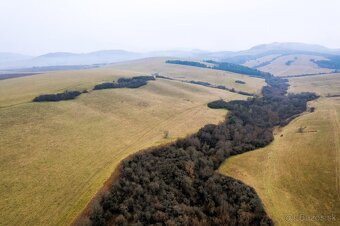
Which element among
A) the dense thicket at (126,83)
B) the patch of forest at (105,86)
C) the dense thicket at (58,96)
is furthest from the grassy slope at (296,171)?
the dense thicket at (126,83)

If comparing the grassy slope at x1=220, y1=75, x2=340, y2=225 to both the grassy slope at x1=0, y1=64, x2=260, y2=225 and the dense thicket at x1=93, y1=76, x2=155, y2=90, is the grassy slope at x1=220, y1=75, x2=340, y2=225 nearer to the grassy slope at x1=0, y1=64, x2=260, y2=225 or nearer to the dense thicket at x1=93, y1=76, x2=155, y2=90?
the grassy slope at x1=0, y1=64, x2=260, y2=225

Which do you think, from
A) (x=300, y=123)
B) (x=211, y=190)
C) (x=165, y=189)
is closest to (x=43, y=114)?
(x=165, y=189)

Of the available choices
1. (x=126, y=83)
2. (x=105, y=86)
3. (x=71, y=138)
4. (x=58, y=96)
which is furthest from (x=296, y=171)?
(x=126, y=83)

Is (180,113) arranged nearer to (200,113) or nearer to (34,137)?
(200,113)

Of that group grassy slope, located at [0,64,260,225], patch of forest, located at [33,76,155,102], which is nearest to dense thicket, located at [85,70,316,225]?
grassy slope, located at [0,64,260,225]

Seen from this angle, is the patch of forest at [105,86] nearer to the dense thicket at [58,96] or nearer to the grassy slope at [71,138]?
the dense thicket at [58,96]
